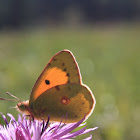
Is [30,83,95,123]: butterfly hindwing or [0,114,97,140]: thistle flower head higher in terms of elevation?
[30,83,95,123]: butterfly hindwing

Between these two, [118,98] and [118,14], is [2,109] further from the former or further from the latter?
[118,14]

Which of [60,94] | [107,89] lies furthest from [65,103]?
[107,89]

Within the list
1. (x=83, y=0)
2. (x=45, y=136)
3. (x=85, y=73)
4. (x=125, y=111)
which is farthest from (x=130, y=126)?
(x=83, y=0)

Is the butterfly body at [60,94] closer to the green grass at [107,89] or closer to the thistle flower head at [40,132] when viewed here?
the thistle flower head at [40,132]

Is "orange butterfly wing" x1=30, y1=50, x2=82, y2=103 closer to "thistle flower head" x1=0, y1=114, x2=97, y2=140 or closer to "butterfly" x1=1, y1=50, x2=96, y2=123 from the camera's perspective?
"butterfly" x1=1, y1=50, x2=96, y2=123

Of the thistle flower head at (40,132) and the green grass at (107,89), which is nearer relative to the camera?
the thistle flower head at (40,132)

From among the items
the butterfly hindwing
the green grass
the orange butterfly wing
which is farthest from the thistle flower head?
the green grass

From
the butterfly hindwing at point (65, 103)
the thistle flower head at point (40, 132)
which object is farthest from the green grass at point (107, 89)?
the thistle flower head at point (40, 132)

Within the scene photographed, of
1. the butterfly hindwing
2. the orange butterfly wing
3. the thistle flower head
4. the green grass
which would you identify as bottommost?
the green grass
